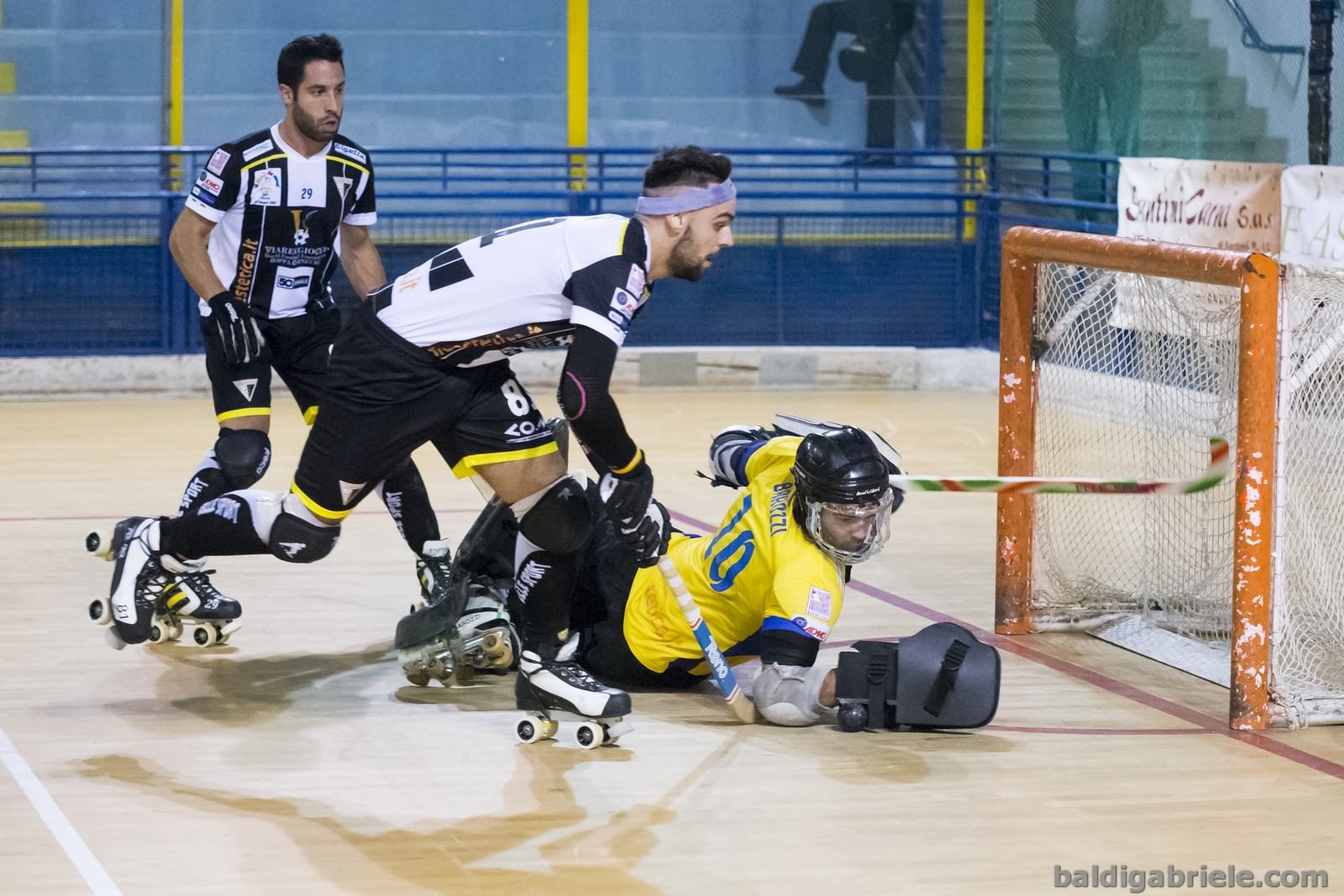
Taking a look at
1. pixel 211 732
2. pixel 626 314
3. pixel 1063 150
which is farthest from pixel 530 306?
pixel 1063 150

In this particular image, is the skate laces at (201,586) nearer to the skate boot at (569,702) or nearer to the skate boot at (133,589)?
the skate boot at (133,589)

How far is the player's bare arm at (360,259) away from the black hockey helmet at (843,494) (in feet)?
6.33

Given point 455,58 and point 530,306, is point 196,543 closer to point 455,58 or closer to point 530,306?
point 530,306

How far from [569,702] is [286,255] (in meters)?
2.14

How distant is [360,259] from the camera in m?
6.21

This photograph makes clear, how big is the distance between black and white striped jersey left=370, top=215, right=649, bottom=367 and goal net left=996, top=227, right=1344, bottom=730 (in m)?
1.55

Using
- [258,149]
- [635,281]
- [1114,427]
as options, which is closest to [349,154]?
[258,149]

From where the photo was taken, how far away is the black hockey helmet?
4645mm

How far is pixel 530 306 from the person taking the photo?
14.9 feet

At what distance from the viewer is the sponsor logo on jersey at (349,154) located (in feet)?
20.4

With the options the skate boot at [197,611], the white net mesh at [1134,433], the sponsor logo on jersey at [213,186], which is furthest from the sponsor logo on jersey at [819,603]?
the sponsor logo on jersey at [213,186]

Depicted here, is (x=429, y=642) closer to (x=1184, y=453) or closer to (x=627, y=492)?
(x=627, y=492)

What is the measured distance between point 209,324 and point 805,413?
221 inches

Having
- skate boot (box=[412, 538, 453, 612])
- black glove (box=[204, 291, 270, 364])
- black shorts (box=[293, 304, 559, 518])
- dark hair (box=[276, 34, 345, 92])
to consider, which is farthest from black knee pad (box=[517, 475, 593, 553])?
dark hair (box=[276, 34, 345, 92])
